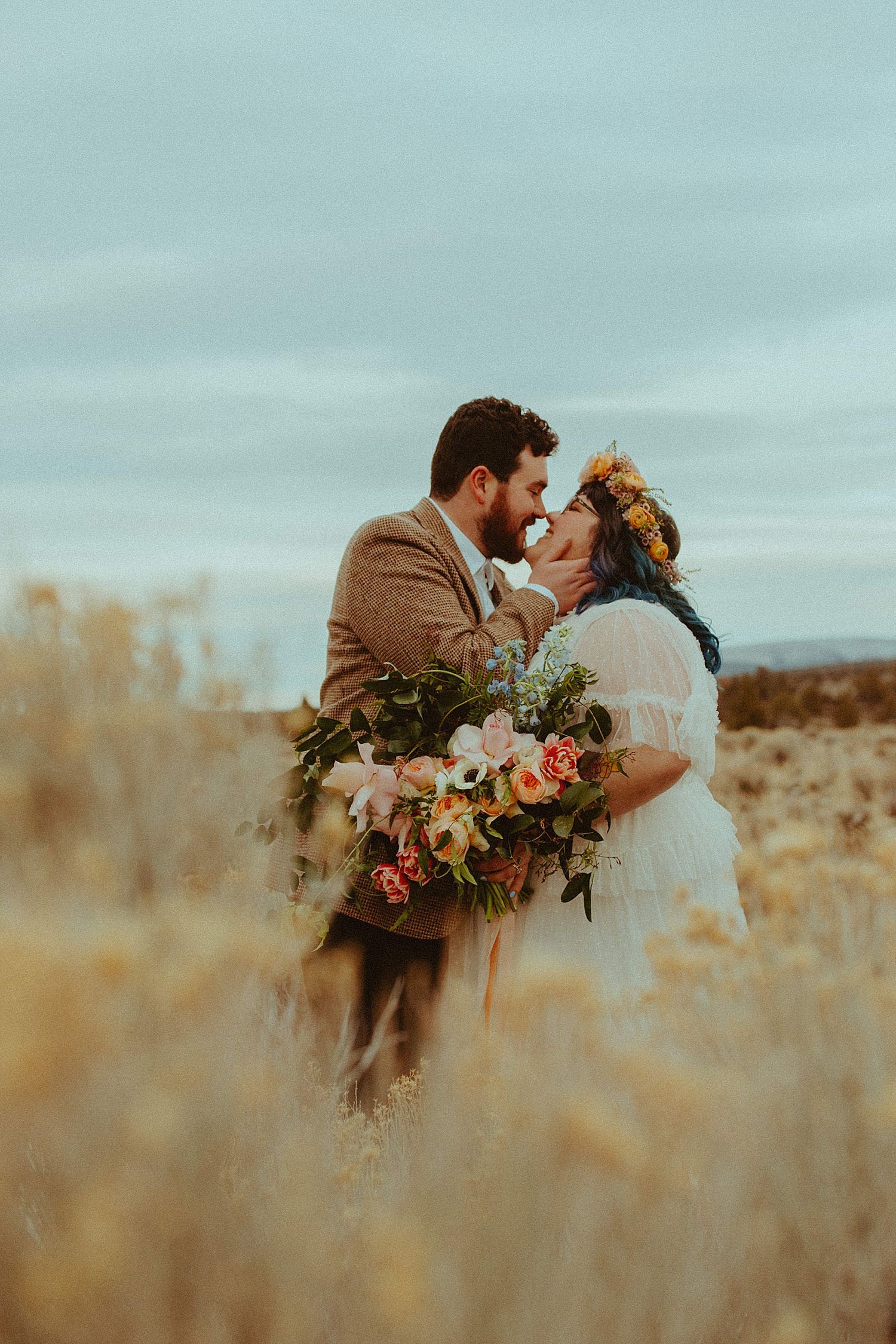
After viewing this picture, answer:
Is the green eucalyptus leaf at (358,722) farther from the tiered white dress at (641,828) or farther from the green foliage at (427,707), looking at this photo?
the tiered white dress at (641,828)

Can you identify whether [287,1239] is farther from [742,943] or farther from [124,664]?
[124,664]

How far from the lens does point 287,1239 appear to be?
46.1 inches

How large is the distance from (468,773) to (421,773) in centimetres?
13

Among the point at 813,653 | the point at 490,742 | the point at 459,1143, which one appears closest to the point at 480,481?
the point at 490,742

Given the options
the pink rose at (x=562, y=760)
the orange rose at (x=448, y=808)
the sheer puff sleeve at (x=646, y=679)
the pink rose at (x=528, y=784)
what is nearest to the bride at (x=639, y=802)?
the sheer puff sleeve at (x=646, y=679)

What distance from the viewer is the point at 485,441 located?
375 centimetres

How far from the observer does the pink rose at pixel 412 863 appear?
2.91 m

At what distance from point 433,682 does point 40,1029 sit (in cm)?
201

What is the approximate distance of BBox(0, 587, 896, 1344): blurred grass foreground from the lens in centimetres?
108

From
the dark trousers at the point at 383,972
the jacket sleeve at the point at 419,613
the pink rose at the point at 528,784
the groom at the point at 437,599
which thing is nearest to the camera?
the pink rose at the point at 528,784

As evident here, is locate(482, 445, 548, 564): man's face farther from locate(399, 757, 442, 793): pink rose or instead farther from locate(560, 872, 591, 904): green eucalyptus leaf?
locate(560, 872, 591, 904): green eucalyptus leaf

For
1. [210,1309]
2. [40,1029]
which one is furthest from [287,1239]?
[40,1029]

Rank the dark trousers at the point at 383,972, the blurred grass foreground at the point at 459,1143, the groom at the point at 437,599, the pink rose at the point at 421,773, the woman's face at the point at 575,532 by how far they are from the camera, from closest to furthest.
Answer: the blurred grass foreground at the point at 459,1143 < the pink rose at the point at 421,773 < the groom at the point at 437,599 < the dark trousers at the point at 383,972 < the woman's face at the point at 575,532

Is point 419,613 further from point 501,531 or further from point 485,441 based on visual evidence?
point 485,441
